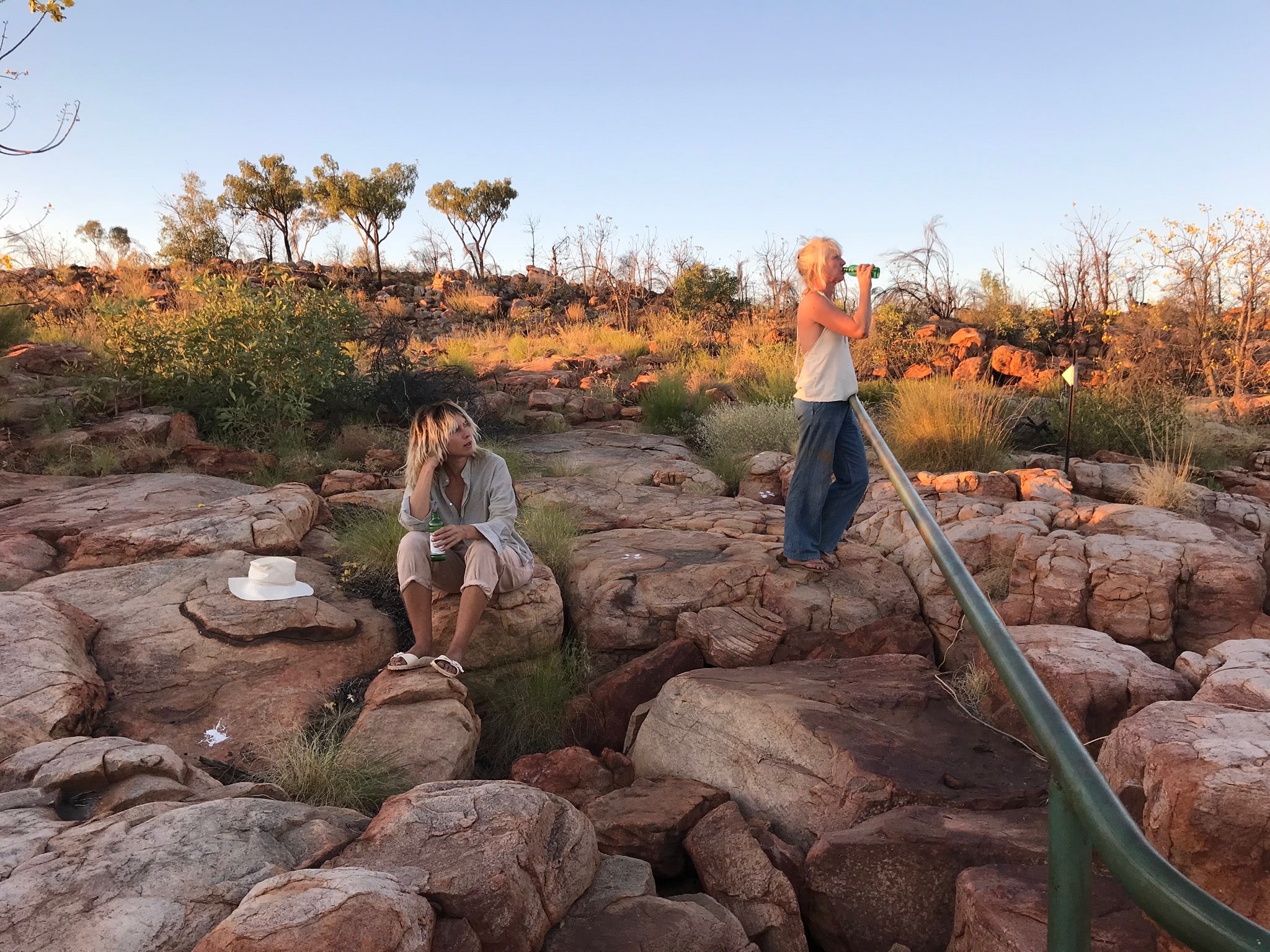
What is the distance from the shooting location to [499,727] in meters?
4.00

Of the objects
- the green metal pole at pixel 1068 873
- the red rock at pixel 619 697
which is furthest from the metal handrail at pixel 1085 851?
the red rock at pixel 619 697

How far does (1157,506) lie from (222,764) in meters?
6.09

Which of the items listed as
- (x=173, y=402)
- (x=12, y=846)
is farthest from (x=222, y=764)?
(x=173, y=402)

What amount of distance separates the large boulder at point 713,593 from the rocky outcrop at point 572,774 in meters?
1.05

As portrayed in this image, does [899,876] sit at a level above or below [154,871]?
below

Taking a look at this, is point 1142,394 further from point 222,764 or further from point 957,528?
point 222,764

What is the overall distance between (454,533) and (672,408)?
6595mm

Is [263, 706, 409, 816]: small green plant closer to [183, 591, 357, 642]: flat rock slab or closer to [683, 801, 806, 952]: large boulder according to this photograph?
[183, 591, 357, 642]: flat rock slab

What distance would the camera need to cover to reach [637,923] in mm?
2127

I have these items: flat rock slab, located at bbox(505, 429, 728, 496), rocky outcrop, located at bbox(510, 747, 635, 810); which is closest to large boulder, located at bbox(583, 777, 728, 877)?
rocky outcrop, located at bbox(510, 747, 635, 810)

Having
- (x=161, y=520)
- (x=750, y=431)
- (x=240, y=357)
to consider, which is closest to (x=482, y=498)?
(x=161, y=520)

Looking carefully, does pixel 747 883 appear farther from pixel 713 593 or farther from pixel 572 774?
pixel 713 593

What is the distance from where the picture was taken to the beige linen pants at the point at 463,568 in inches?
150

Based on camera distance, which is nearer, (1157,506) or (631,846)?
(631,846)
